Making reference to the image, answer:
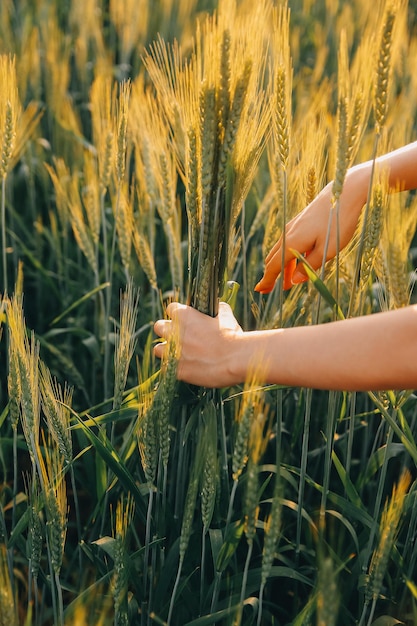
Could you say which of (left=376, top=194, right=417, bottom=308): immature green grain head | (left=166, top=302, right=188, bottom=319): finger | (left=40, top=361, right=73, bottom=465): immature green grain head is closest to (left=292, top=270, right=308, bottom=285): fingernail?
(left=376, top=194, right=417, bottom=308): immature green grain head

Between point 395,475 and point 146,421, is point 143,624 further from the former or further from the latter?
point 395,475

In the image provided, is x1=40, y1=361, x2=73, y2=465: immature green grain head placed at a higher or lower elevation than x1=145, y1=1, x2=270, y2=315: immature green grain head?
lower

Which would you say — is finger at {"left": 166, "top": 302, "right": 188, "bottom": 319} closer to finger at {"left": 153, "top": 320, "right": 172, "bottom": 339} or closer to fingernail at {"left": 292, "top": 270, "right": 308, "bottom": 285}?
finger at {"left": 153, "top": 320, "right": 172, "bottom": 339}

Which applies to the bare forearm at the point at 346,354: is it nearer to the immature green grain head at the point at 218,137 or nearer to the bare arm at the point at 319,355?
the bare arm at the point at 319,355

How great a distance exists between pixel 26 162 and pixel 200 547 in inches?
47.2

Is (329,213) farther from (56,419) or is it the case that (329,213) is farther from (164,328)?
(56,419)

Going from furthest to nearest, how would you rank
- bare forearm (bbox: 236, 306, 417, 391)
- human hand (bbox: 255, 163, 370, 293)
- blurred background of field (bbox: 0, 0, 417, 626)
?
human hand (bbox: 255, 163, 370, 293) < blurred background of field (bbox: 0, 0, 417, 626) < bare forearm (bbox: 236, 306, 417, 391)

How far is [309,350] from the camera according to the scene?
804 millimetres

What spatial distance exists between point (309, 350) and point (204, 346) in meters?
0.16

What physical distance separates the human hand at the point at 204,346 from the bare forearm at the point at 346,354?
0.03 m

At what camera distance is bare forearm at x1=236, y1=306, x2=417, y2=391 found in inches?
30.2

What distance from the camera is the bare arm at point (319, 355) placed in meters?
0.77

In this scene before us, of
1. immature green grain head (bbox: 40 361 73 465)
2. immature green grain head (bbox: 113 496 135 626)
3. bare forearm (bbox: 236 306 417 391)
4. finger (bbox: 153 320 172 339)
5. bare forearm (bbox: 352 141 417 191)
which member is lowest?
immature green grain head (bbox: 113 496 135 626)

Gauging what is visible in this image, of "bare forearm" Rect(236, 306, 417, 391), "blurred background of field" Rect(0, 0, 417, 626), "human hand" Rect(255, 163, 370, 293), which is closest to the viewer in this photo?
"bare forearm" Rect(236, 306, 417, 391)
